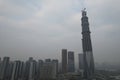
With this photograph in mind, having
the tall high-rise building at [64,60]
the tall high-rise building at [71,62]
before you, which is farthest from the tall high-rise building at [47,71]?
the tall high-rise building at [71,62]

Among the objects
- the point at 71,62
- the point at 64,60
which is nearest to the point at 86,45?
the point at 64,60

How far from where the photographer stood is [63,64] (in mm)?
70938

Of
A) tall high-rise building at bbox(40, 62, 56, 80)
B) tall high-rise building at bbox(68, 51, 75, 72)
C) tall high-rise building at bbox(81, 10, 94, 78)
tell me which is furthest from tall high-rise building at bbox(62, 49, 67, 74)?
tall high-rise building at bbox(40, 62, 56, 80)

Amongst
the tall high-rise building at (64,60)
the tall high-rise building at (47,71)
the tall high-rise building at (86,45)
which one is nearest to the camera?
A: the tall high-rise building at (47,71)

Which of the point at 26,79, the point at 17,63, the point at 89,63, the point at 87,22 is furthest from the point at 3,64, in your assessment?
the point at 87,22

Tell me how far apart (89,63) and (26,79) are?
32.9m

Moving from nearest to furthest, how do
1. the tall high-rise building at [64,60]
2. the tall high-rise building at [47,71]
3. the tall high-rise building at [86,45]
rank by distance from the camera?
the tall high-rise building at [47,71], the tall high-rise building at [86,45], the tall high-rise building at [64,60]

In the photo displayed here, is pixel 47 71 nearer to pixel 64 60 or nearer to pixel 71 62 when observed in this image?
pixel 64 60

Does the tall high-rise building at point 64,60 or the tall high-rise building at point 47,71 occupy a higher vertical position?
the tall high-rise building at point 64,60

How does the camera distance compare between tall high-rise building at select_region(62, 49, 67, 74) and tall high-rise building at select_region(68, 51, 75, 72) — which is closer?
tall high-rise building at select_region(62, 49, 67, 74)

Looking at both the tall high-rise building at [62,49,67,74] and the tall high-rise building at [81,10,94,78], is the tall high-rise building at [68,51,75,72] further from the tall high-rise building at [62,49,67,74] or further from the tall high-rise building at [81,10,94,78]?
the tall high-rise building at [81,10,94,78]

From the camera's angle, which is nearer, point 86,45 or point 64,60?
point 86,45

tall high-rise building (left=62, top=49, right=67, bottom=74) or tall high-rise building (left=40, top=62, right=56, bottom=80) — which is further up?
tall high-rise building (left=62, top=49, right=67, bottom=74)

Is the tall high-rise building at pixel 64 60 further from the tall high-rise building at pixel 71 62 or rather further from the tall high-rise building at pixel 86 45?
the tall high-rise building at pixel 86 45
